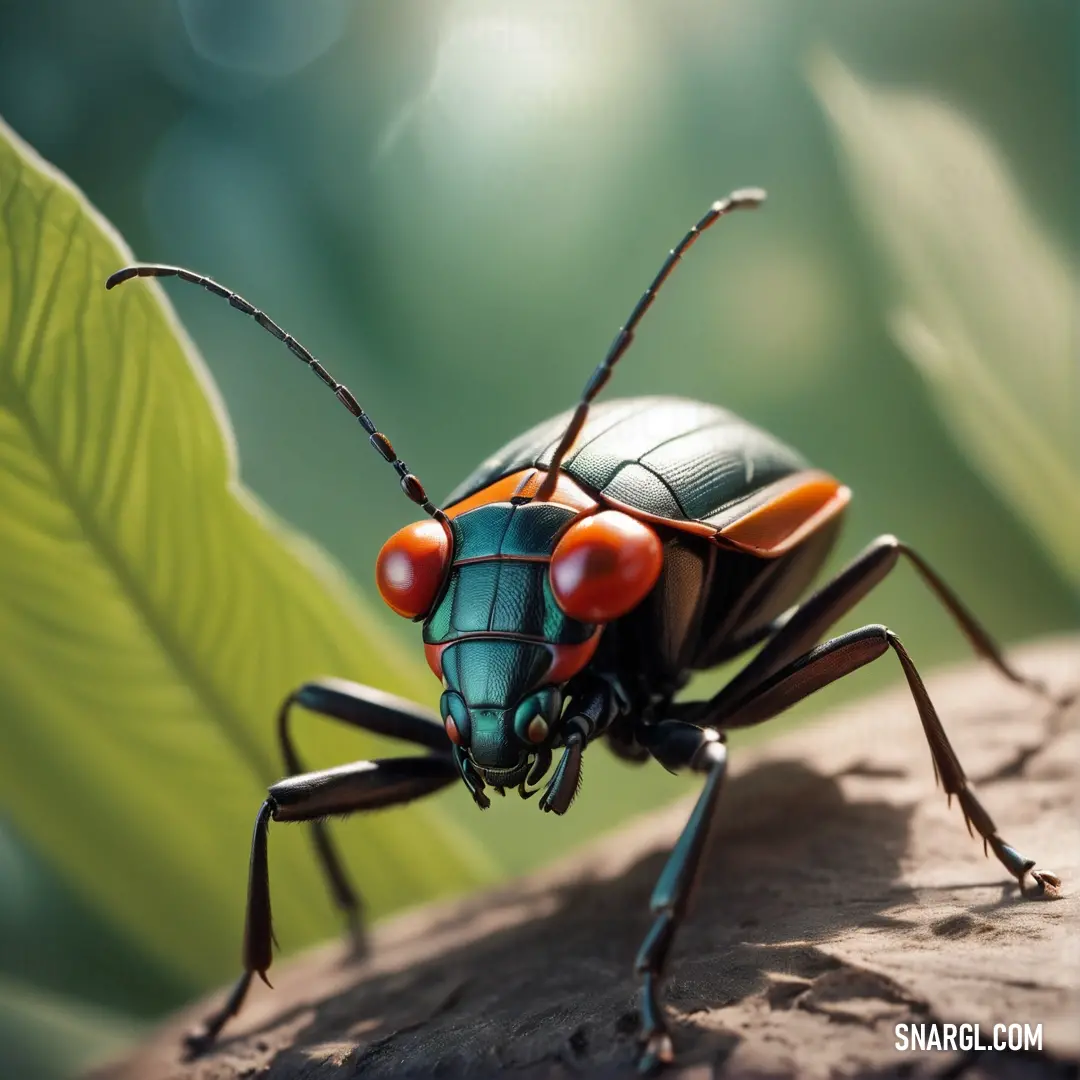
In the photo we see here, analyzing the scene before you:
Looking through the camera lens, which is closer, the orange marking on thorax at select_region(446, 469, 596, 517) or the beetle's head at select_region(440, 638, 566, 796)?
the beetle's head at select_region(440, 638, 566, 796)

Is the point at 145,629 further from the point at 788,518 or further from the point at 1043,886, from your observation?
the point at 1043,886

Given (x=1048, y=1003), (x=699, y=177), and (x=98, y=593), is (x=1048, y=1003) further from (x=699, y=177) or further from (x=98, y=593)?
(x=699, y=177)

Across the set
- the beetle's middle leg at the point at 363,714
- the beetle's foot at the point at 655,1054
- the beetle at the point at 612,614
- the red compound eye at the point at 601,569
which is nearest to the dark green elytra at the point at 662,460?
the beetle at the point at 612,614

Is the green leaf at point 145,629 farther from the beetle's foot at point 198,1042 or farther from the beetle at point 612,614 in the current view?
the beetle's foot at point 198,1042

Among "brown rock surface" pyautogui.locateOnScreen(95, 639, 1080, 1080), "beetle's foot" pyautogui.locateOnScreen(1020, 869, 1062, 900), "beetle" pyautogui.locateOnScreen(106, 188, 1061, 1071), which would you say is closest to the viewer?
"brown rock surface" pyautogui.locateOnScreen(95, 639, 1080, 1080)

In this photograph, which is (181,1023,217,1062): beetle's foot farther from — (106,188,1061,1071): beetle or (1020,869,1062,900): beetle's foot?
(1020,869,1062,900): beetle's foot

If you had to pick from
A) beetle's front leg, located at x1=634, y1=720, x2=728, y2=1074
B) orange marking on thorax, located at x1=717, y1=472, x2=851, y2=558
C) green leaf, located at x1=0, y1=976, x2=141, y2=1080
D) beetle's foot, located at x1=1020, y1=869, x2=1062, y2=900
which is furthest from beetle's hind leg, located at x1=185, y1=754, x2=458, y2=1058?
beetle's foot, located at x1=1020, y1=869, x2=1062, y2=900

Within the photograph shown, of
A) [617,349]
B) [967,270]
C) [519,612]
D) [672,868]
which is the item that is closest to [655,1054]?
[672,868]
